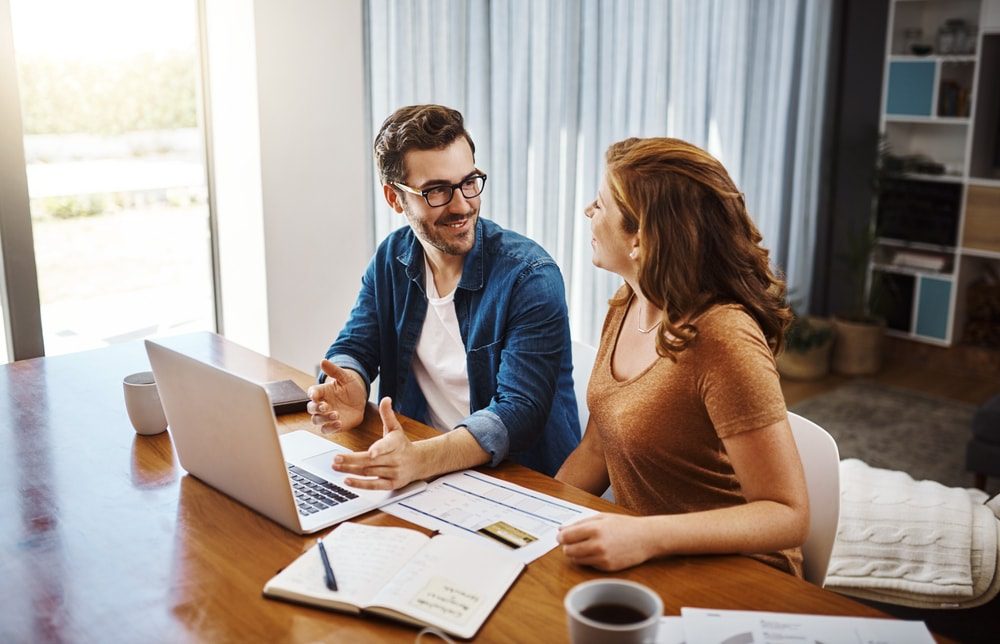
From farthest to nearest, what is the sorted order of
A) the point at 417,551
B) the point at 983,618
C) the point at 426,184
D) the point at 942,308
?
the point at 942,308 → the point at 983,618 → the point at 426,184 → the point at 417,551

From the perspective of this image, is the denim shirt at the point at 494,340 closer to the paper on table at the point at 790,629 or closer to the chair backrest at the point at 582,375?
the chair backrest at the point at 582,375

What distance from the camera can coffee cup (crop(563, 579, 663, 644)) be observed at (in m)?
0.96

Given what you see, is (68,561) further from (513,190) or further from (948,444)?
(948,444)

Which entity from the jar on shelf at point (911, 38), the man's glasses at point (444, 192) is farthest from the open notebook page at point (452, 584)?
the jar on shelf at point (911, 38)

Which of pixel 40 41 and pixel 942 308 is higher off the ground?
pixel 40 41

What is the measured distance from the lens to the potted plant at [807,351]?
4672 mm

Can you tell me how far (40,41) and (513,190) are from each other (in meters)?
1.59

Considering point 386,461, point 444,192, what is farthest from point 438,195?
point 386,461

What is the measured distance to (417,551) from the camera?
127cm

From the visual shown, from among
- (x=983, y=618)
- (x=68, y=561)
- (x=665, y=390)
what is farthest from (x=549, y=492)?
(x=983, y=618)

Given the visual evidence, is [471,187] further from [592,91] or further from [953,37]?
[953,37]

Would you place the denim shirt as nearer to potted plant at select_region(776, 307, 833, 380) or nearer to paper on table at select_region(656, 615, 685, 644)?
paper on table at select_region(656, 615, 685, 644)

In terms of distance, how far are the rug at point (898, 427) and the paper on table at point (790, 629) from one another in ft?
8.68

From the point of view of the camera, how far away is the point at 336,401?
179 centimetres
